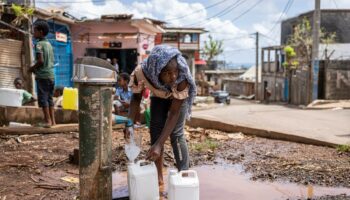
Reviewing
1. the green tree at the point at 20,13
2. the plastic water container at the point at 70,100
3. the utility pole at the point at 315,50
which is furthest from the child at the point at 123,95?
the utility pole at the point at 315,50

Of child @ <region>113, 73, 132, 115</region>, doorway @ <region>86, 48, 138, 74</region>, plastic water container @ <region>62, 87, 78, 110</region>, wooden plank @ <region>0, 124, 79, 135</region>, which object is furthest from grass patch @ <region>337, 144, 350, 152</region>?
doorway @ <region>86, 48, 138, 74</region>

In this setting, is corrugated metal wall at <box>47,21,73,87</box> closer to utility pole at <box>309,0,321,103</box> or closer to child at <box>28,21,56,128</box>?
child at <box>28,21,56,128</box>

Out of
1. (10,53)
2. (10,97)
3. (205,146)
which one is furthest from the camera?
(10,53)

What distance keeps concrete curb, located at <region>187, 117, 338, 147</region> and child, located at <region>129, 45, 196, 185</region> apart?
8.82 ft

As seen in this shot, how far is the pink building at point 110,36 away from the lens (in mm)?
14289

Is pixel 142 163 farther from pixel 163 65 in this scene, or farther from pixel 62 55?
pixel 62 55

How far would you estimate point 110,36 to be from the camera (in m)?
14.8

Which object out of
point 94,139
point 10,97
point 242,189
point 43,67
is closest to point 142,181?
point 94,139

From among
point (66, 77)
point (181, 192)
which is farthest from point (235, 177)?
point (66, 77)

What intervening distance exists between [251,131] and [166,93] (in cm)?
328

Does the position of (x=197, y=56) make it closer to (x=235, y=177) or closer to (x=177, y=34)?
(x=177, y=34)

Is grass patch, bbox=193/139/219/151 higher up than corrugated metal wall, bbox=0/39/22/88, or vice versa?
corrugated metal wall, bbox=0/39/22/88

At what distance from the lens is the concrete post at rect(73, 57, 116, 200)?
2.74m

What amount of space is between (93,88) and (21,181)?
4.87 ft
